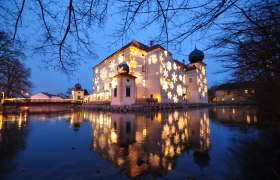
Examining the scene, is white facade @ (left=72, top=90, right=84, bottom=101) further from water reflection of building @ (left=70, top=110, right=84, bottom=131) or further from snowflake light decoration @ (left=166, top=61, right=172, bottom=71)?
water reflection of building @ (left=70, top=110, right=84, bottom=131)

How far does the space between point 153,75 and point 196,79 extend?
639 inches

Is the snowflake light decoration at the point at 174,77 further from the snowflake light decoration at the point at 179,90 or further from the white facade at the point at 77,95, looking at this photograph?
the white facade at the point at 77,95

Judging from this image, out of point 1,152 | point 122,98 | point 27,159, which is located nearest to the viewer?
point 27,159

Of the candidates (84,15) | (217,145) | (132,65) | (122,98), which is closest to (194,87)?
(132,65)

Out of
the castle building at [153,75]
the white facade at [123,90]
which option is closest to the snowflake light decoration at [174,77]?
the castle building at [153,75]

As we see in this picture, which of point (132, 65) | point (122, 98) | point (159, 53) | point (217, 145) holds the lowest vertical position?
point (217, 145)

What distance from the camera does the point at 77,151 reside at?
13.0ft

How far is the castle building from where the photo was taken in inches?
1166

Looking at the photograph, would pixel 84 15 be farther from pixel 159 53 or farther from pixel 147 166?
pixel 159 53

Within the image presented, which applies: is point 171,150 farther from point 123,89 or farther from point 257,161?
point 123,89

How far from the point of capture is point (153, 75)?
30.7m

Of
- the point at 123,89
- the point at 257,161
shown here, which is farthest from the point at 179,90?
the point at 257,161

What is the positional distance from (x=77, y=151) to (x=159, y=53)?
93.5 ft

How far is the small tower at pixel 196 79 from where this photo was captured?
40.1 metres
